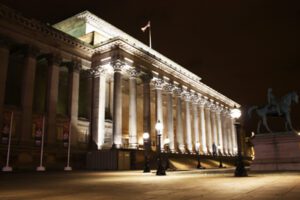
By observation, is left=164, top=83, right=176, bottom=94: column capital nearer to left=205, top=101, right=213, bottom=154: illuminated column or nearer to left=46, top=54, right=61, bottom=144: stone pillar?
left=205, top=101, right=213, bottom=154: illuminated column

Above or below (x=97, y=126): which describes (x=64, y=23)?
above

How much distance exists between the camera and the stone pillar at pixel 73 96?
41.7 meters

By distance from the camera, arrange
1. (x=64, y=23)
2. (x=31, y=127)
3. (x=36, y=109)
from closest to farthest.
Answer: (x=31, y=127), (x=36, y=109), (x=64, y=23)

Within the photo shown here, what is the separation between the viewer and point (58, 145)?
1538 inches

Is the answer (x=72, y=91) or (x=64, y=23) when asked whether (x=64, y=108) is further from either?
(x=64, y=23)

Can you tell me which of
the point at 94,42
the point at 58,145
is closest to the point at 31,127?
the point at 58,145

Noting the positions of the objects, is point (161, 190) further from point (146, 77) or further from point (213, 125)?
point (213, 125)

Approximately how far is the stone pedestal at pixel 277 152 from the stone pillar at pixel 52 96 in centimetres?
2446

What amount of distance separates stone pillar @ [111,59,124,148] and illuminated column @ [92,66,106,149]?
2.41m

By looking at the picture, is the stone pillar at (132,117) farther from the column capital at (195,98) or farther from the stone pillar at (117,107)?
the column capital at (195,98)

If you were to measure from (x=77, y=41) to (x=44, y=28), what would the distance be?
526 cm

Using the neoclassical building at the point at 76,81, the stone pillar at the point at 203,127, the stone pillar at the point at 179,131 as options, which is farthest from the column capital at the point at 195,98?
the neoclassical building at the point at 76,81

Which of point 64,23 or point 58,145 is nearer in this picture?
point 58,145

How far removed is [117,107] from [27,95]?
11554mm
